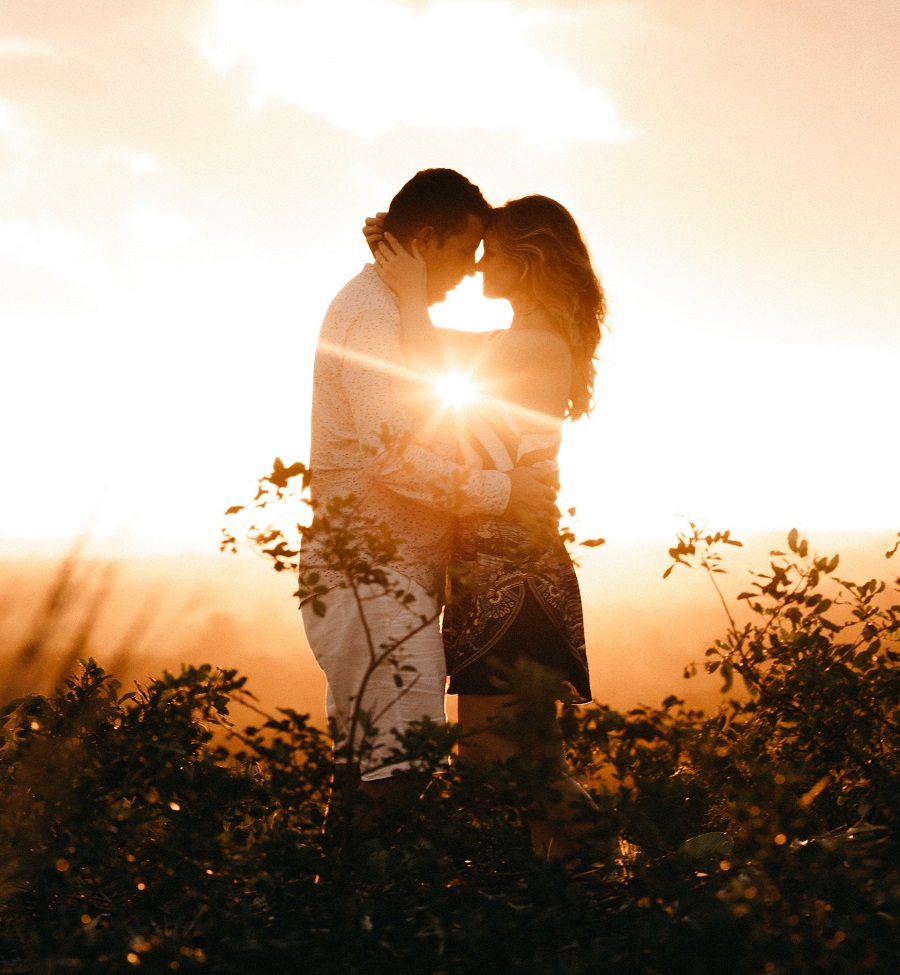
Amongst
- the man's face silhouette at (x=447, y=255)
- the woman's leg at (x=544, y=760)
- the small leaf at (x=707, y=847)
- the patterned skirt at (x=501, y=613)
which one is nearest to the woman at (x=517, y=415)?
the patterned skirt at (x=501, y=613)

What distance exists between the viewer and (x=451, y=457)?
3.29 meters

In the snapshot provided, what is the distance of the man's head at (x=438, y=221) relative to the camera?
11.8ft

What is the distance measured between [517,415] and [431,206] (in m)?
0.81

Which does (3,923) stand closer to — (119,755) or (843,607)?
(119,755)

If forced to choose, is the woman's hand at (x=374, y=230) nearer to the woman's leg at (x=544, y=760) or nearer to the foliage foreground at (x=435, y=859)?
the foliage foreground at (x=435, y=859)

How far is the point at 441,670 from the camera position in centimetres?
329

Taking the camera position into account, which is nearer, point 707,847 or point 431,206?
point 707,847

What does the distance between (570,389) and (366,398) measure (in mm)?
1040

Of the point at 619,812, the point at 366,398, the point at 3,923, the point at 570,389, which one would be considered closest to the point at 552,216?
the point at 570,389

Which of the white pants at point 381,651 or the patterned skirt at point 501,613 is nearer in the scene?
the white pants at point 381,651

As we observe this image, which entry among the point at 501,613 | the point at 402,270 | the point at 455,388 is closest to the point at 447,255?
the point at 402,270

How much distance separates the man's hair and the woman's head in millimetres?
231

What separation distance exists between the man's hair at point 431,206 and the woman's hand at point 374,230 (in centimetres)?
2

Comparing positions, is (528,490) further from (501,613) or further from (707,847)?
(707,847)
